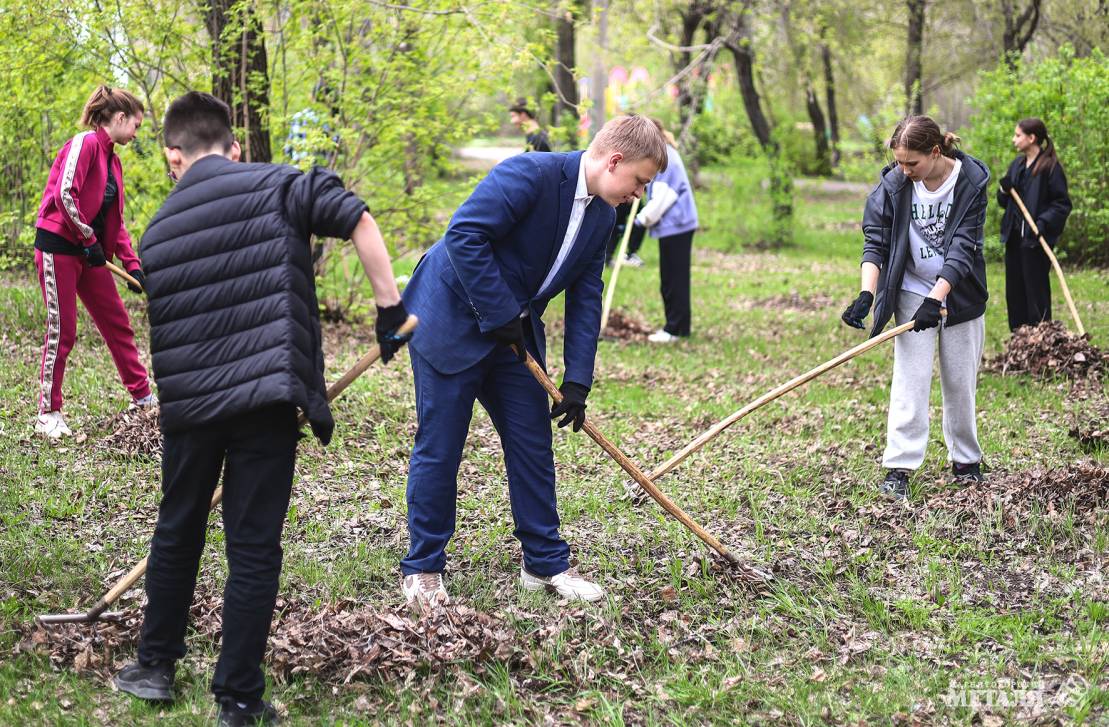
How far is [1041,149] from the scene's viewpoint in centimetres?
915

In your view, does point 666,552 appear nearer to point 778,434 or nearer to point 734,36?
point 778,434

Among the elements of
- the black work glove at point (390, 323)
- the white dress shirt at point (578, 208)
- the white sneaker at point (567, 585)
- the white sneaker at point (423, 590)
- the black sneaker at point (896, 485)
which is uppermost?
the white dress shirt at point (578, 208)

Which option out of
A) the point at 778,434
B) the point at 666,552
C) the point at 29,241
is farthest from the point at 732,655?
the point at 29,241

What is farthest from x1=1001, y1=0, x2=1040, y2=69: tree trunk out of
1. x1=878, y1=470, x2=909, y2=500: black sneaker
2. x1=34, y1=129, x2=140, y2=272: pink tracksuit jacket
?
x1=34, y1=129, x2=140, y2=272: pink tracksuit jacket

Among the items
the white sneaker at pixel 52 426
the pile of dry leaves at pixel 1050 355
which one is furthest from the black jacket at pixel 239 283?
the pile of dry leaves at pixel 1050 355

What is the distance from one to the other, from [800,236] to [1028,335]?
1062 centimetres

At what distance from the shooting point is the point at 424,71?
929 centimetres

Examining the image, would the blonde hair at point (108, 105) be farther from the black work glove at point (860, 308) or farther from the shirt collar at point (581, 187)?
the black work glove at point (860, 308)

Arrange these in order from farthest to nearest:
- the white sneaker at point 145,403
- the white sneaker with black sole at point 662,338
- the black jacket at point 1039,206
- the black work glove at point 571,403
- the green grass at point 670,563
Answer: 1. the white sneaker with black sole at point 662,338
2. the black jacket at point 1039,206
3. the white sneaker at point 145,403
4. the black work glove at point 571,403
5. the green grass at point 670,563

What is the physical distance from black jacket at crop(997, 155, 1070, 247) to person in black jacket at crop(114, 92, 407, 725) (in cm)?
719

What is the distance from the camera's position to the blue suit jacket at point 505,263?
156 inches

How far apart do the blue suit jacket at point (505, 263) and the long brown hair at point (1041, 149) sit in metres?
6.23

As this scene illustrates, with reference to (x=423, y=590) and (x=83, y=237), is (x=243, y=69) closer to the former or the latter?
(x=83, y=237)

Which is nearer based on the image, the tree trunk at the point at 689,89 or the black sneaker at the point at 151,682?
the black sneaker at the point at 151,682
